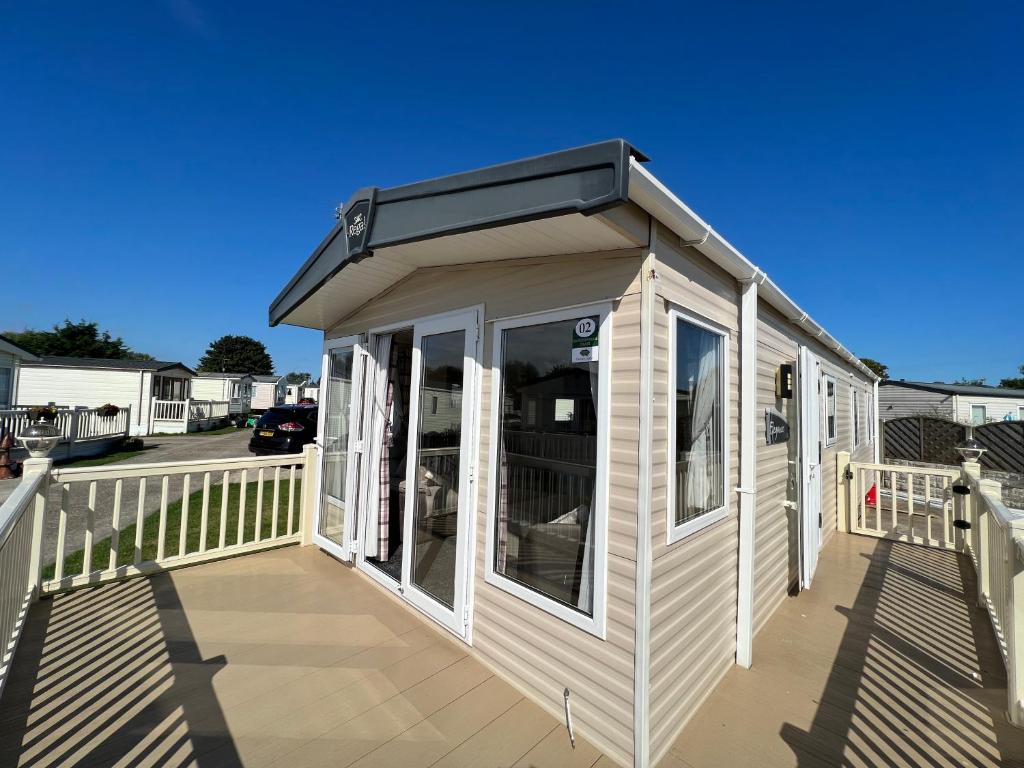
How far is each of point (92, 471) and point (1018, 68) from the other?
11054mm

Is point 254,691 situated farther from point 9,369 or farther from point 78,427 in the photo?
point 9,369

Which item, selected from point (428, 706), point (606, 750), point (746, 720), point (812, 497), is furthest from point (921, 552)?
point (428, 706)

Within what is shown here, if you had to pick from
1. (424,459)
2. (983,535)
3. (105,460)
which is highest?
(424,459)

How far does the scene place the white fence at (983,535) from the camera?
192 centimetres

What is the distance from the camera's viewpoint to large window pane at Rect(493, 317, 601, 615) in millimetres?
2010

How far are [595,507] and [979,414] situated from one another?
24956 millimetres

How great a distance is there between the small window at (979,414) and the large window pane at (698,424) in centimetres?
2358

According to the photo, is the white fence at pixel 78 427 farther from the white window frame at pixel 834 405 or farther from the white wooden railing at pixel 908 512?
the white wooden railing at pixel 908 512

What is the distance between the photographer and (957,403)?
1745 centimetres

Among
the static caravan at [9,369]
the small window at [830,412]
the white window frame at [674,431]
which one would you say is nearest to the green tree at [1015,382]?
the small window at [830,412]

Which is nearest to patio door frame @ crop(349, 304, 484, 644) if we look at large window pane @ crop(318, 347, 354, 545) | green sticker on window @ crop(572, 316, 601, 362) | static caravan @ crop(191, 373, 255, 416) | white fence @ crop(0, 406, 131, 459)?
green sticker on window @ crop(572, 316, 601, 362)

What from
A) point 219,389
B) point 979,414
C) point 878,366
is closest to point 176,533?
point 219,389

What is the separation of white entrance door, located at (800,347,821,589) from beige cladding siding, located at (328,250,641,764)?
2.29 metres

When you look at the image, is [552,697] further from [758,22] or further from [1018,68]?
[1018,68]
